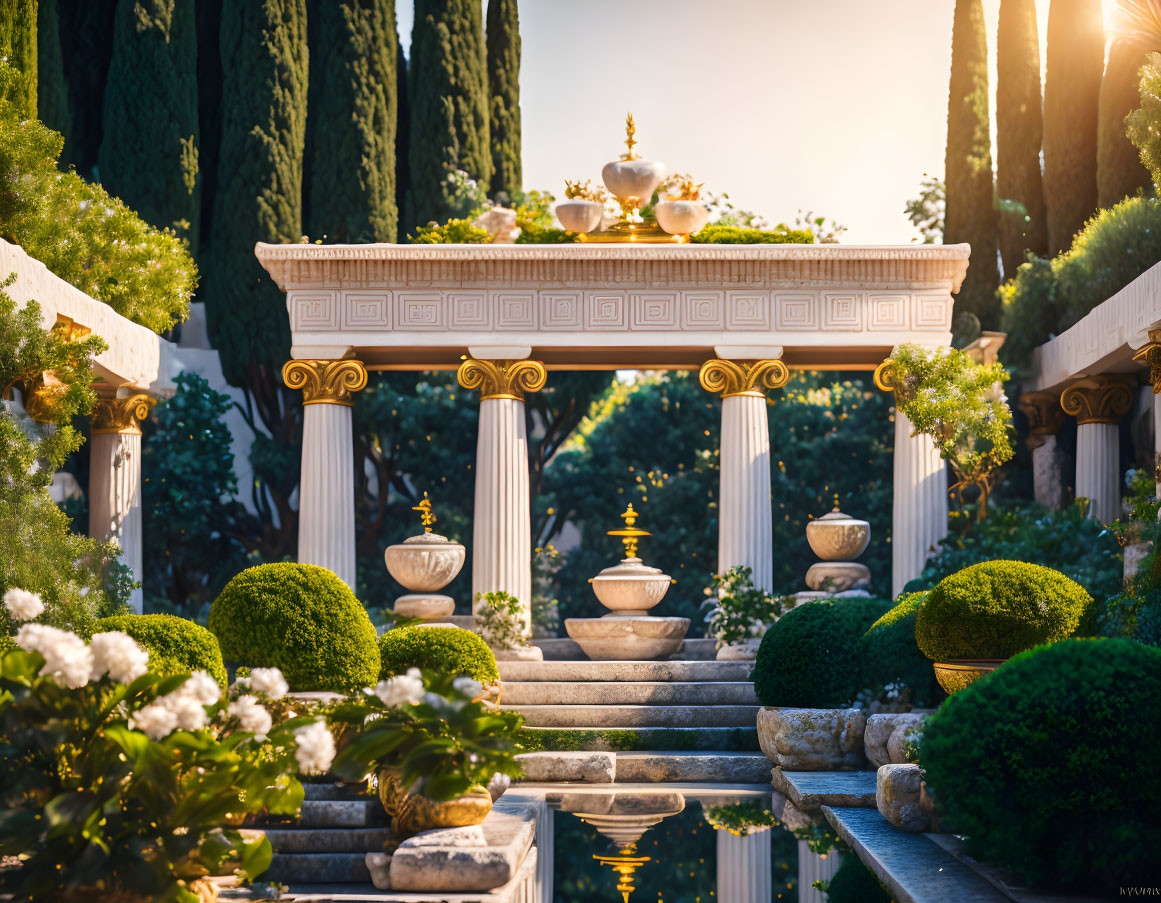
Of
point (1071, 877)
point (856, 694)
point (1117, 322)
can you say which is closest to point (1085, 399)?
point (1117, 322)

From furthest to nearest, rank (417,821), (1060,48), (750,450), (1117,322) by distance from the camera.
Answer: (1060,48), (750,450), (1117,322), (417,821)

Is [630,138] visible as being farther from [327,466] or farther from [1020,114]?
[1020,114]

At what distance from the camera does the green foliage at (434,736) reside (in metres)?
8.84

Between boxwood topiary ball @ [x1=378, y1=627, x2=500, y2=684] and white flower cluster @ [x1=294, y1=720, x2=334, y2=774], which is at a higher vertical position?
white flower cluster @ [x1=294, y1=720, x2=334, y2=774]

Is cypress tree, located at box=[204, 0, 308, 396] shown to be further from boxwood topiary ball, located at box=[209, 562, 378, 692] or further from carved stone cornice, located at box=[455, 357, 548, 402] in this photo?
boxwood topiary ball, located at box=[209, 562, 378, 692]

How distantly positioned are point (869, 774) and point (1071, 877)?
6.51 m

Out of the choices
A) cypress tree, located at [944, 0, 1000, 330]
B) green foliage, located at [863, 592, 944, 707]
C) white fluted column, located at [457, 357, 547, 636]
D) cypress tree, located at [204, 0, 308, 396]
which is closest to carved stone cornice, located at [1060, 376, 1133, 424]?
cypress tree, located at [944, 0, 1000, 330]

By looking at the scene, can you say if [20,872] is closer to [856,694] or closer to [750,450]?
[856,694]

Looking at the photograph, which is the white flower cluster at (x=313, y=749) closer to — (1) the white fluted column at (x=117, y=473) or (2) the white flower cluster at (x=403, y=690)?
(2) the white flower cluster at (x=403, y=690)

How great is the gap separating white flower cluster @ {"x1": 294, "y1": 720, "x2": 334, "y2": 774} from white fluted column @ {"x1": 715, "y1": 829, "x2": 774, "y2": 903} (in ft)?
10.9

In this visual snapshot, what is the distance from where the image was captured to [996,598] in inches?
487

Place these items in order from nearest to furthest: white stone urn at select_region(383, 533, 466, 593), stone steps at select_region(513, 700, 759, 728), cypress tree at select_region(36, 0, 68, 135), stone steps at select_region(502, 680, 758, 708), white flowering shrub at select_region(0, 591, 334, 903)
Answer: white flowering shrub at select_region(0, 591, 334, 903)
stone steps at select_region(513, 700, 759, 728)
stone steps at select_region(502, 680, 758, 708)
white stone urn at select_region(383, 533, 466, 593)
cypress tree at select_region(36, 0, 68, 135)

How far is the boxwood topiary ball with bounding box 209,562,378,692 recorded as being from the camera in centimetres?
1348

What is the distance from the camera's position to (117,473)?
20469 millimetres
